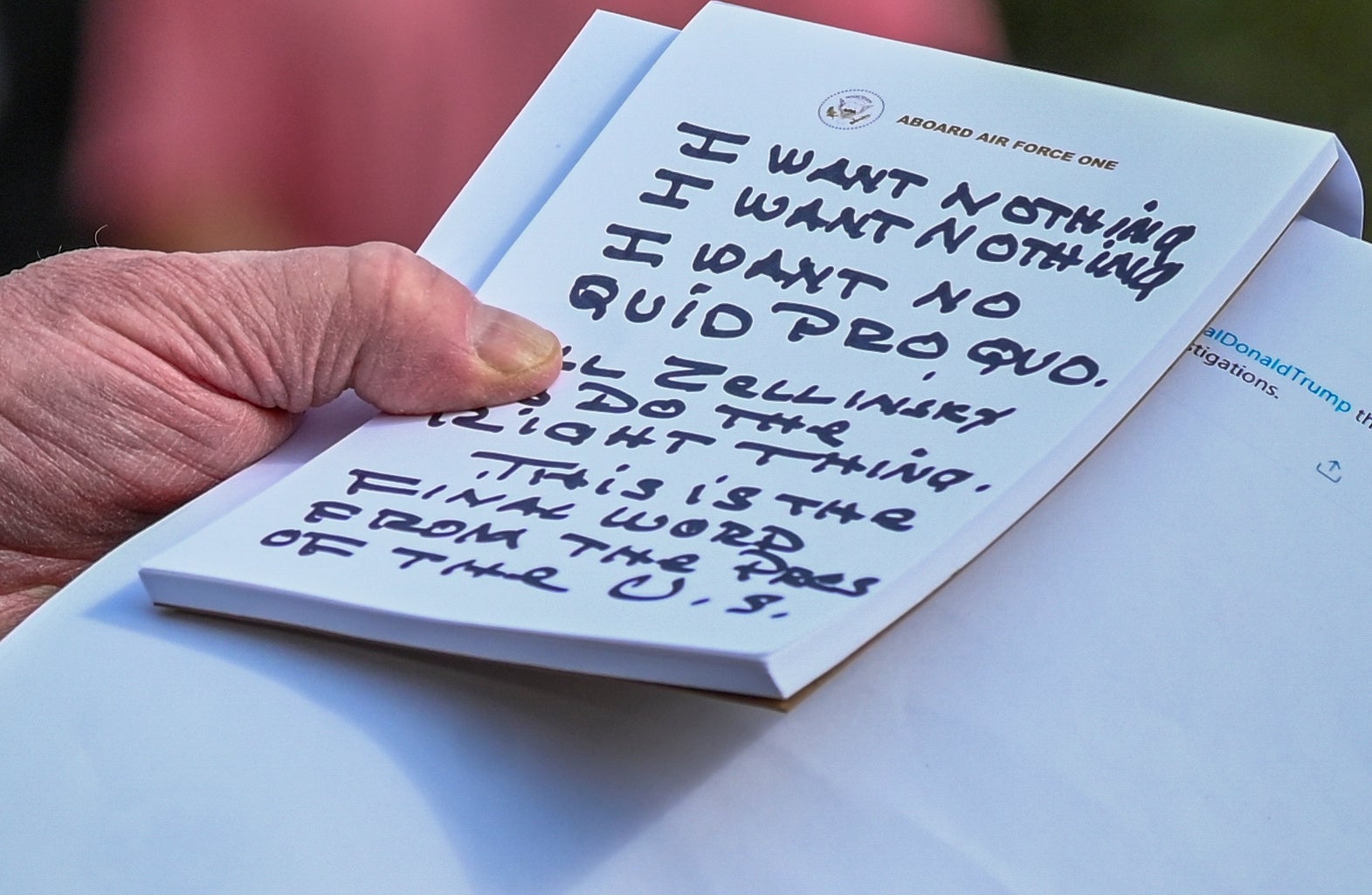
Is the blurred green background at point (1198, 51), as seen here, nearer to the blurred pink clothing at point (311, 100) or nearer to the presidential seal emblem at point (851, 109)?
the blurred pink clothing at point (311, 100)

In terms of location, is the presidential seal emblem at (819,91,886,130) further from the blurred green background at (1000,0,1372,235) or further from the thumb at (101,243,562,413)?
the blurred green background at (1000,0,1372,235)

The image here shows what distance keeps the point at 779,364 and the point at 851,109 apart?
5.5 inches

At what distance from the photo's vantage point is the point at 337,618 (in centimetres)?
37

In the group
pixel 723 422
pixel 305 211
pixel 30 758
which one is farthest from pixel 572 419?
pixel 305 211

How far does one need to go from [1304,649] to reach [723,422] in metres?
Answer: 0.19

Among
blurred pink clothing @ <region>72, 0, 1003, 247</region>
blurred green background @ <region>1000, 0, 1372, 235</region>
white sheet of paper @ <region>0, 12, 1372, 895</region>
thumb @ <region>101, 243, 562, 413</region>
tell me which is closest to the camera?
white sheet of paper @ <region>0, 12, 1372, 895</region>

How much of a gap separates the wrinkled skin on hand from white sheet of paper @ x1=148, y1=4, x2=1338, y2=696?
0.04 metres

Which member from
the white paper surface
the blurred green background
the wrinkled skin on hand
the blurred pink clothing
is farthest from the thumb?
the blurred green background

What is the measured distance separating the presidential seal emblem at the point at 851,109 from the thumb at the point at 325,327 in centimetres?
15

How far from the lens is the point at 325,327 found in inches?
18.7

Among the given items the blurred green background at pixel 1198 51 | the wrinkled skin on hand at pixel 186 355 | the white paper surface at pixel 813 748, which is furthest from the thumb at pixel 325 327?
the blurred green background at pixel 1198 51

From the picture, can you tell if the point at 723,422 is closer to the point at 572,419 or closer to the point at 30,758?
the point at 572,419

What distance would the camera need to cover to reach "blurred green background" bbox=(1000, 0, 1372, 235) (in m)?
1.03

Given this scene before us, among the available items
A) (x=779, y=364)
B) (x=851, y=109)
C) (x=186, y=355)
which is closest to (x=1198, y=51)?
(x=851, y=109)
